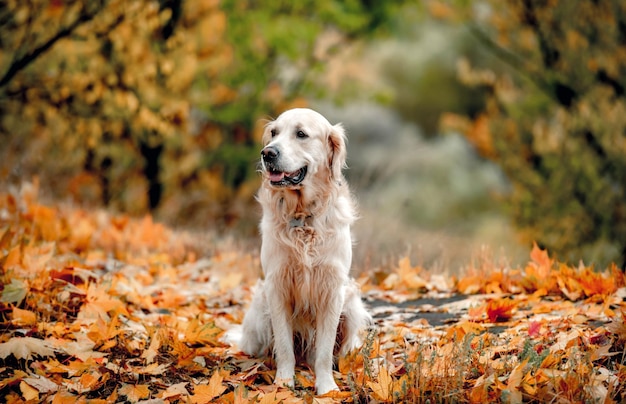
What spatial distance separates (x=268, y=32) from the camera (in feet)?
29.0

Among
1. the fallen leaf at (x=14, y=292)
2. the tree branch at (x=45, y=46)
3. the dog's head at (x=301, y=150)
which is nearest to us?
the dog's head at (x=301, y=150)

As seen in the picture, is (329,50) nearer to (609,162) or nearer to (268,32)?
(268,32)

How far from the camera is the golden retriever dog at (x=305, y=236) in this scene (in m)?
3.35

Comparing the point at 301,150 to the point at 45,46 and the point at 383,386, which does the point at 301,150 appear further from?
the point at 45,46

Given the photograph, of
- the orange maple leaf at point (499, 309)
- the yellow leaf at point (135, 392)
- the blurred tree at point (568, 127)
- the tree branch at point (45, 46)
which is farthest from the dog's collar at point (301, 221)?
the blurred tree at point (568, 127)

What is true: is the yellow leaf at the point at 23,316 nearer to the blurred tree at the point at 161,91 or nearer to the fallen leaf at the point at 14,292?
the fallen leaf at the point at 14,292

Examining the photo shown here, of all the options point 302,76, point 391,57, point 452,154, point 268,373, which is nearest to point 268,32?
point 302,76

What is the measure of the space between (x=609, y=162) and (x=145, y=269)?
19.3 feet

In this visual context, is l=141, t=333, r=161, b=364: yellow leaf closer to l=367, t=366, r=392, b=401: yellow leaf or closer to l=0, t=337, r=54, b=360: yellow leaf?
l=0, t=337, r=54, b=360: yellow leaf

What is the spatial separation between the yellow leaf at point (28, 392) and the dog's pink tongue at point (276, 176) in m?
1.51

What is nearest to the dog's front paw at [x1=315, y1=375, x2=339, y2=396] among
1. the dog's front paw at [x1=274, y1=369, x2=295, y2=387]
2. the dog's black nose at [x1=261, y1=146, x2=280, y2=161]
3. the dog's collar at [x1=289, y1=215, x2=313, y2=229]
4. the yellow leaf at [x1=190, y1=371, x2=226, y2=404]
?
the dog's front paw at [x1=274, y1=369, x2=295, y2=387]

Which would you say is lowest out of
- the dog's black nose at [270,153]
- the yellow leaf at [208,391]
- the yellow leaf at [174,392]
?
the yellow leaf at [174,392]

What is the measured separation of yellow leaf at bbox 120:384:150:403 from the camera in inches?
113

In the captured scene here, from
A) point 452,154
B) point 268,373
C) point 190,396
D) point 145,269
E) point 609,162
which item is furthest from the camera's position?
point 452,154
